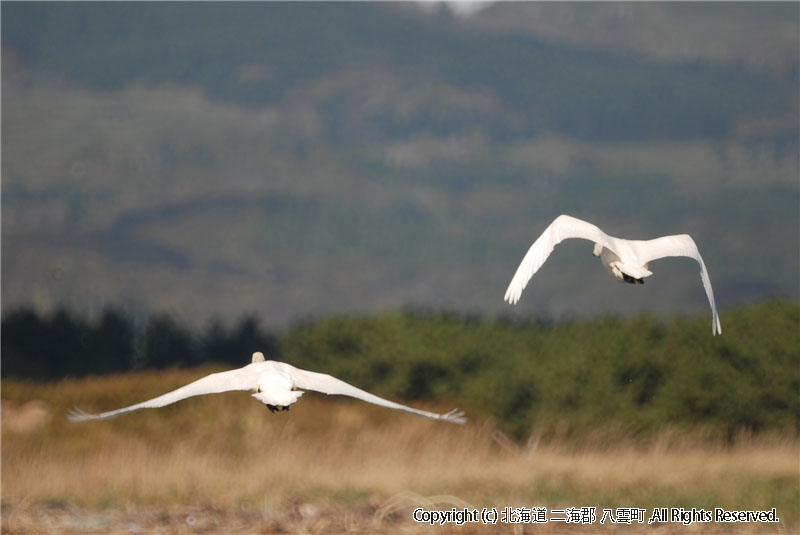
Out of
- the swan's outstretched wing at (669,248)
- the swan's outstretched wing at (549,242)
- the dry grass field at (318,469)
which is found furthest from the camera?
the dry grass field at (318,469)

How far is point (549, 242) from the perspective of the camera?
859 centimetres

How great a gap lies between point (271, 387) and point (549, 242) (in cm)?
224

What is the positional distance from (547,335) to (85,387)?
22.5 ft

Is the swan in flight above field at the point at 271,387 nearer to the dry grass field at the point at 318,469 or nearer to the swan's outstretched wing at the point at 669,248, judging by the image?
the swan's outstretched wing at the point at 669,248

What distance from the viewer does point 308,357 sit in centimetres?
1897

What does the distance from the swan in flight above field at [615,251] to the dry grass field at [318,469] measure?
14.3ft

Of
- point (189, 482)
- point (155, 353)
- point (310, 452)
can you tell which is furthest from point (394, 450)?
point (155, 353)

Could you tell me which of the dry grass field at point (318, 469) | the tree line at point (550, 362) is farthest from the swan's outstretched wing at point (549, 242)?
the tree line at point (550, 362)

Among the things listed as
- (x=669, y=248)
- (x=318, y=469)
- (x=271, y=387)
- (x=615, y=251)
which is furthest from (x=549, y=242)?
(x=318, y=469)

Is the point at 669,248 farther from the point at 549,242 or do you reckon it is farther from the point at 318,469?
the point at 318,469

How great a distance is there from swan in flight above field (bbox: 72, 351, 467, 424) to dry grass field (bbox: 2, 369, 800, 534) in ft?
14.8

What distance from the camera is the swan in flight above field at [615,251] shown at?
820 centimetres

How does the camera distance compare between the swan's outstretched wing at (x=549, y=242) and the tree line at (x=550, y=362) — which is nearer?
the swan's outstretched wing at (x=549, y=242)

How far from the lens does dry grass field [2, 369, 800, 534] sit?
13.0 m
